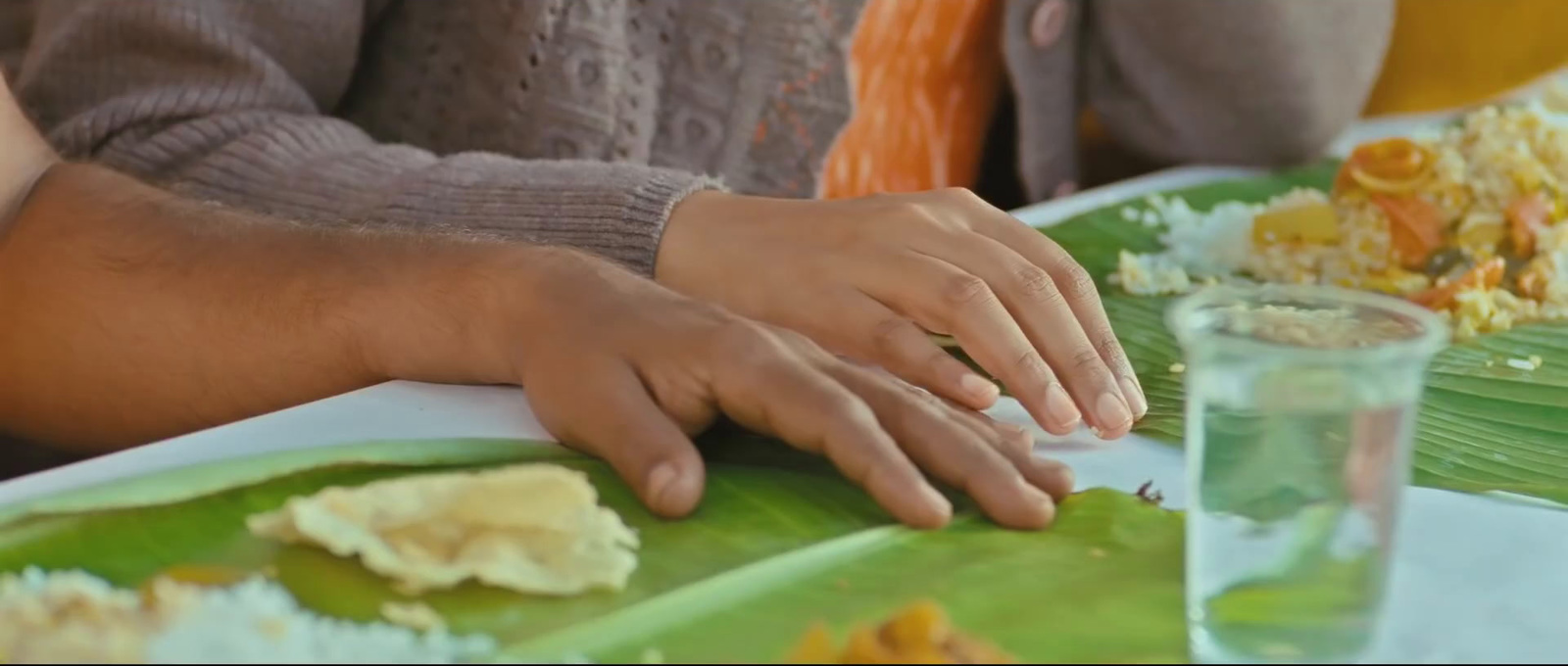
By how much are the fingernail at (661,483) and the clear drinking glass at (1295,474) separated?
0.20m

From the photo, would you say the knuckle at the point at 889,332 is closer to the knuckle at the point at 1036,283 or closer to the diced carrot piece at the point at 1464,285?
the knuckle at the point at 1036,283

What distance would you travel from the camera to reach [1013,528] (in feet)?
1.82

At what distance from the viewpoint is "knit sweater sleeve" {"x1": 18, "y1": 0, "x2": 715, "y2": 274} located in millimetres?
859

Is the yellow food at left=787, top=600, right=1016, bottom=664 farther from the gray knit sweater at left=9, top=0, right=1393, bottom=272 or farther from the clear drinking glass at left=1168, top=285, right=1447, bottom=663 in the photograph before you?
the gray knit sweater at left=9, top=0, right=1393, bottom=272

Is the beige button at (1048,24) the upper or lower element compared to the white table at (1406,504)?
upper

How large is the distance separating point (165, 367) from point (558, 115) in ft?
1.25

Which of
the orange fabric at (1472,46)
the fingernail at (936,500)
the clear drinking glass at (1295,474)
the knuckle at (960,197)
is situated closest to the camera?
the clear drinking glass at (1295,474)

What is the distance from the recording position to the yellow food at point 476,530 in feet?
1.60

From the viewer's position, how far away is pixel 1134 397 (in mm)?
705

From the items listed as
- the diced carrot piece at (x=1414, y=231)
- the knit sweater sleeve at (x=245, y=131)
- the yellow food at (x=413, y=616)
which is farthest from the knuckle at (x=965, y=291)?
the diced carrot piece at (x=1414, y=231)

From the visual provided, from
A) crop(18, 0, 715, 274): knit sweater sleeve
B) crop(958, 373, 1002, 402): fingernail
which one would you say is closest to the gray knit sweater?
crop(18, 0, 715, 274): knit sweater sleeve

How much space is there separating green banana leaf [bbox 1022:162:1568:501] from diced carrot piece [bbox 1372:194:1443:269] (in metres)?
0.11

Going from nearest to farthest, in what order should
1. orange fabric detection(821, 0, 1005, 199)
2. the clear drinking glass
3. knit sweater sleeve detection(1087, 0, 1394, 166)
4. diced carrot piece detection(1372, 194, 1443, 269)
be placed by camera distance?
the clear drinking glass → diced carrot piece detection(1372, 194, 1443, 269) → orange fabric detection(821, 0, 1005, 199) → knit sweater sleeve detection(1087, 0, 1394, 166)

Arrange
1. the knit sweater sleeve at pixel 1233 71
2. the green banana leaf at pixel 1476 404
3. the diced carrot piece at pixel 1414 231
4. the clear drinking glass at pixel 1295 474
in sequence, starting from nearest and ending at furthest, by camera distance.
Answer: the clear drinking glass at pixel 1295 474
the green banana leaf at pixel 1476 404
the diced carrot piece at pixel 1414 231
the knit sweater sleeve at pixel 1233 71
